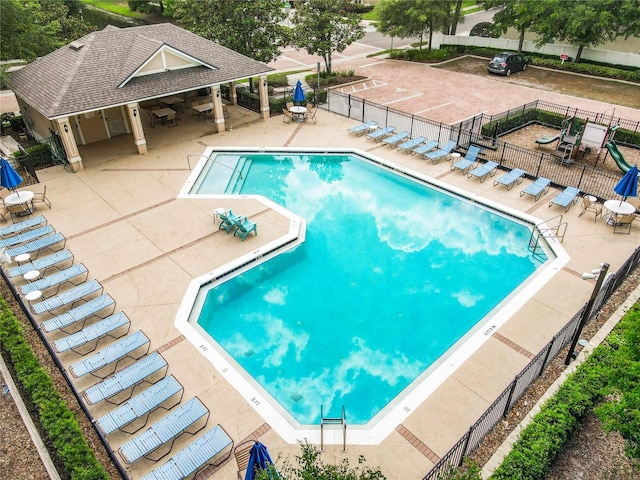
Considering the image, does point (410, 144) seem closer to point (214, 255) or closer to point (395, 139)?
point (395, 139)

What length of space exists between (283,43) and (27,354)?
88.4ft

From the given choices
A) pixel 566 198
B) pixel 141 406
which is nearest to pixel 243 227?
pixel 141 406

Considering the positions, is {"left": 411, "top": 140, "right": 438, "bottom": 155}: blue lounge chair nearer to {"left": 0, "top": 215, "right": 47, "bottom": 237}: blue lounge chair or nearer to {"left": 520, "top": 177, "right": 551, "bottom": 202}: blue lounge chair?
{"left": 520, "top": 177, "right": 551, "bottom": 202}: blue lounge chair

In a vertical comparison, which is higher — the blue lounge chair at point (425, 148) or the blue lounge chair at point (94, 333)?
the blue lounge chair at point (425, 148)

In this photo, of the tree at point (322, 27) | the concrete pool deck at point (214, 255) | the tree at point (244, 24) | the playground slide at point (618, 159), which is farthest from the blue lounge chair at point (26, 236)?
the playground slide at point (618, 159)

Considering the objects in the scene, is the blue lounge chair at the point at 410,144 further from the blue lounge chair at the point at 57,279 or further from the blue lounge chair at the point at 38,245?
the blue lounge chair at the point at 38,245

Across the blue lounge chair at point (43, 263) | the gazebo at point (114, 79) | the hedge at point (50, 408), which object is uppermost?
the gazebo at point (114, 79)

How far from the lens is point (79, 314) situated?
529 inches

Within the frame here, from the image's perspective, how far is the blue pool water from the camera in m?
12.8

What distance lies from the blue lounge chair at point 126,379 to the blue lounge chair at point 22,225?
29.2 feet

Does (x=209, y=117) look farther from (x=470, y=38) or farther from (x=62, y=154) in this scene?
(x=470, y=38)

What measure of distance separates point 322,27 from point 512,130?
1603cm

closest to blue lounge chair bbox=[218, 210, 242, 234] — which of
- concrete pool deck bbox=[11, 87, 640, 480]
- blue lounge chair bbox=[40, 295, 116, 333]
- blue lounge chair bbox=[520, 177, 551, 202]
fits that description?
concrete pool deck bbox=[11, 87, 640, 480]

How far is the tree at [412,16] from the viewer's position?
38.5m
